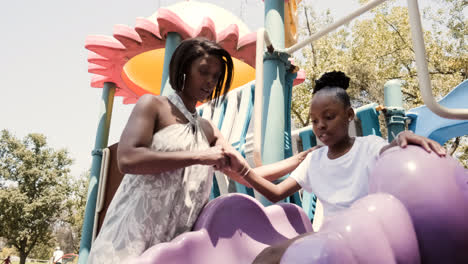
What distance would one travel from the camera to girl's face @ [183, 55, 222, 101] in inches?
59.6

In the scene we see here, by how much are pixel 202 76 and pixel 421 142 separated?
32.3 inches

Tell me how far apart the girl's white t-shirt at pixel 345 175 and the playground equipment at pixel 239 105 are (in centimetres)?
18

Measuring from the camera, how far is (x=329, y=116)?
1537 mm

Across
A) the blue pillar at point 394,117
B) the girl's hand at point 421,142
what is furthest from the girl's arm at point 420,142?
the blue pillar at point 394,117

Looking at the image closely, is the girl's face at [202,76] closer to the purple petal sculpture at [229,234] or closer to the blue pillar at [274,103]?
the purple petal sculpture at [229,234]

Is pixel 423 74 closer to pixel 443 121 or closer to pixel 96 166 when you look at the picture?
pixel 443 121

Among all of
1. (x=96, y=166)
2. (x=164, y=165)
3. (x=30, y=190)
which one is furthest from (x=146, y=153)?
(x=30, y=190)

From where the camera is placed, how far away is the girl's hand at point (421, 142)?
120 cm

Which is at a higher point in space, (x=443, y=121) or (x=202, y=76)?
(x=202, y=76)

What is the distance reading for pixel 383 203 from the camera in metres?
1.09

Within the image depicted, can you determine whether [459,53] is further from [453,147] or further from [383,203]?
[383,203]

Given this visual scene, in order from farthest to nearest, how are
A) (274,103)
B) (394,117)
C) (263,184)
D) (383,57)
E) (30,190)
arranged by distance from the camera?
(30,190) → (383,57) → (394,117) → (274,103) → (263,184)

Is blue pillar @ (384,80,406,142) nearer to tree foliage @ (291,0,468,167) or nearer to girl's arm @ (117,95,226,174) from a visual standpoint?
girl's arm @ (117,95,226,174)

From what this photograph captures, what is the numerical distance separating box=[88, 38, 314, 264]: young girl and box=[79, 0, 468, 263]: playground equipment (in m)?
0.09
